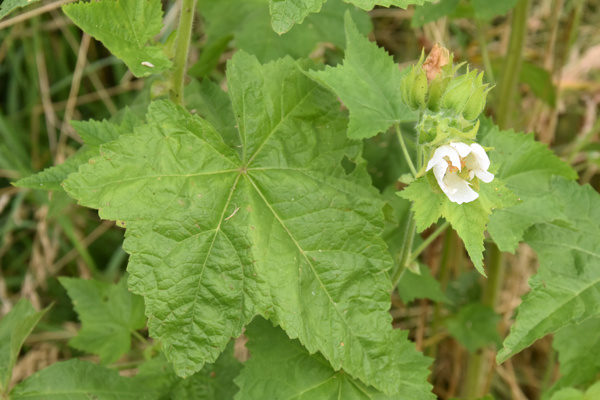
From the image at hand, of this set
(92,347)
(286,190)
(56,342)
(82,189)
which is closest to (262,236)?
(286,190)

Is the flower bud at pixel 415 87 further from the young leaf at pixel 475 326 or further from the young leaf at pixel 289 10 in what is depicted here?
the young leaf at pixel 475 326

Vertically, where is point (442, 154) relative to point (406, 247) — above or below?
above

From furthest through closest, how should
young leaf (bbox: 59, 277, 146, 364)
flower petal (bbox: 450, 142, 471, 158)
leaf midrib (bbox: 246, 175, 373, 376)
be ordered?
1. young leaf (bbox: 59, 277, 146, 364)
2. leaf midrib (bbox: 246, 175, 373, 376)
3. flower petal (bbox: 450, 142, 471, 158)

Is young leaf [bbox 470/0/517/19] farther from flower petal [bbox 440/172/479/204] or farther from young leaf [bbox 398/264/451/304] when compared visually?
flower petal [bbox 440/172/479/204]

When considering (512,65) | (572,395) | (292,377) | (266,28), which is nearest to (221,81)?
(266,28)

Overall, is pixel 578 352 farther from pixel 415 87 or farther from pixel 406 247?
pixel 415 87

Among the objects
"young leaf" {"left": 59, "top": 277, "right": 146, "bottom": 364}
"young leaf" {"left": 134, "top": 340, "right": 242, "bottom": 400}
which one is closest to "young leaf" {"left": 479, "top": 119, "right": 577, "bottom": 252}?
"young leaf" {"left": 134, "top": 340, "right": 242, "bottom": 400}

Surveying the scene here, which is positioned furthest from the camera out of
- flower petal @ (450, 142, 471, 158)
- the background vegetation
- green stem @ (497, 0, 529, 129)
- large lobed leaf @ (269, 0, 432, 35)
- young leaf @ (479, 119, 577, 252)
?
the background vegetation

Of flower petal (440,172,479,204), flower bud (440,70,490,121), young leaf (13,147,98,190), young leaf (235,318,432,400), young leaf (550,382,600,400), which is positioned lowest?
young leaf (550,382,600,400)
